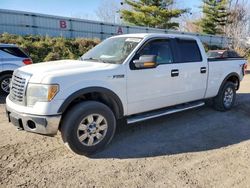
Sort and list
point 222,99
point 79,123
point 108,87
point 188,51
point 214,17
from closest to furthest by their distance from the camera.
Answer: point 79,123, point 108,87, point 188,51, point 222,99, point 214,17

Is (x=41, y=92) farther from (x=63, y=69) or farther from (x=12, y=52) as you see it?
(x=12, y=52)

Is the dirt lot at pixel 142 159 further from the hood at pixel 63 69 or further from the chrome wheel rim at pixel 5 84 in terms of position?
the chrome wheel rim at pixel 5 84

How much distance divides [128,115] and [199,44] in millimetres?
2538

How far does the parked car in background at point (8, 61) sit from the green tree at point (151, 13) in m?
23.9

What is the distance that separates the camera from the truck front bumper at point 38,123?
3757mm

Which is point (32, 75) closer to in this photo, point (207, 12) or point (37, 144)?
point (37, 144)

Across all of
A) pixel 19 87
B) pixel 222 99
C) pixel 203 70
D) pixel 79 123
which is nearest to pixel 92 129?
pixel 79 123

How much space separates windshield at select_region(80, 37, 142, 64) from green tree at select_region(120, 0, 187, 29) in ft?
86.3

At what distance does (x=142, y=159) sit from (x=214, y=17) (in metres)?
36.6

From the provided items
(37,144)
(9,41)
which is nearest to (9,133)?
(37,144)

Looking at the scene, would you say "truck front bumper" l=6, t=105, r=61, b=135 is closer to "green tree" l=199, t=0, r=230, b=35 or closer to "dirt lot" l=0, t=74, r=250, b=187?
"dirt lot" l=0, t=74, r=250, b=187

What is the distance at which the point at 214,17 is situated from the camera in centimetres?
3650

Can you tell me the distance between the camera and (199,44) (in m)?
5.95

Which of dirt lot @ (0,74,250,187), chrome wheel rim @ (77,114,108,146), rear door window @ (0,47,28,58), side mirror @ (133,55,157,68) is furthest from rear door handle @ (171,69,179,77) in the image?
rear door window @ (0,47,28,58)
